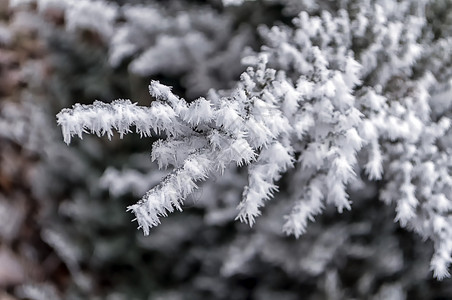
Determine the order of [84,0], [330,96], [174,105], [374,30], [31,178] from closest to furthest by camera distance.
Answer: [174,105], [330,96], [374,30], [84,0], [31,178]

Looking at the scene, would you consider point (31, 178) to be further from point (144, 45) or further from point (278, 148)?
point (278, 148)

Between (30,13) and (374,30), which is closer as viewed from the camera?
(374,30)

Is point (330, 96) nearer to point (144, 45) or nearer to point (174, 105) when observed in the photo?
point (174, 105)

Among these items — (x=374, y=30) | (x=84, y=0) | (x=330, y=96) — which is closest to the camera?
(x=330, y=96)

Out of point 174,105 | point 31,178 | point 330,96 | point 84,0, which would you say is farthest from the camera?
point 31,178

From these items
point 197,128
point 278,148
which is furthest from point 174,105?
point 278,148

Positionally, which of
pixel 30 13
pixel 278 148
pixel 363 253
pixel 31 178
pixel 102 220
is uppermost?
pixel 30 13

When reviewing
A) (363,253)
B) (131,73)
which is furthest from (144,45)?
(363,253)

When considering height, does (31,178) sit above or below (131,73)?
above

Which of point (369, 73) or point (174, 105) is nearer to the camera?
point (174, 105)
